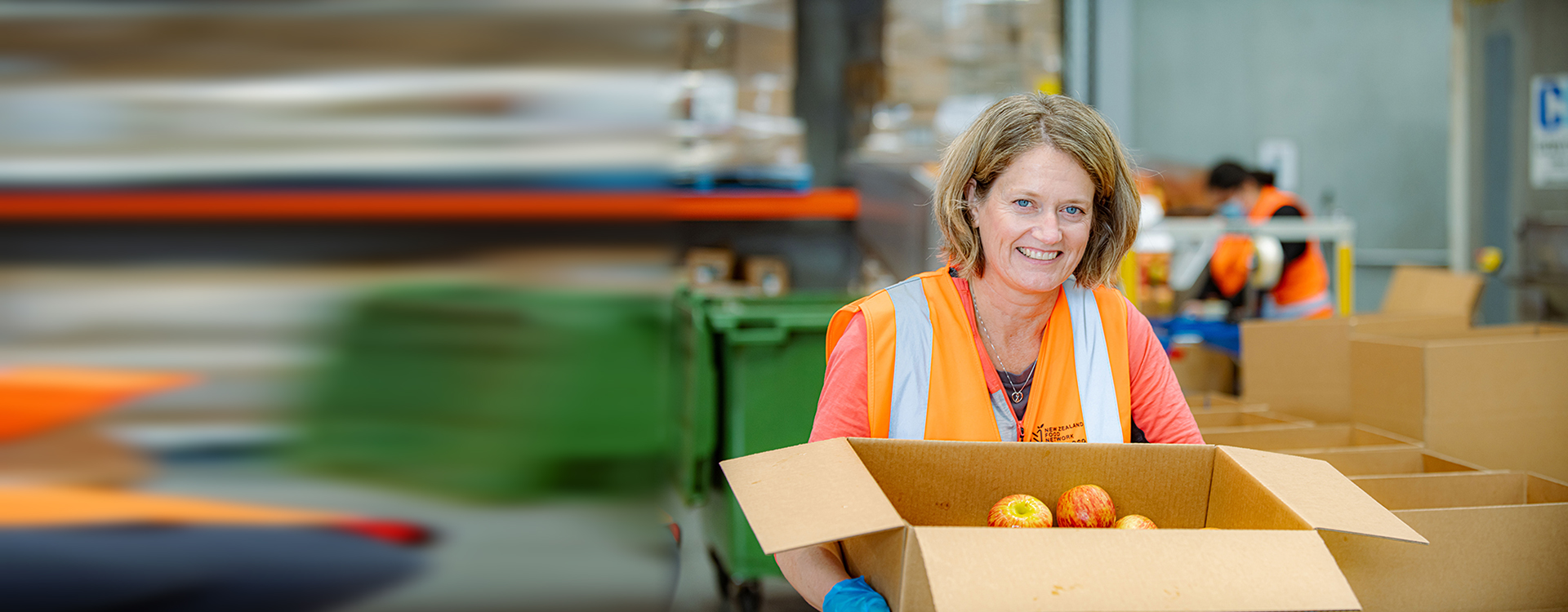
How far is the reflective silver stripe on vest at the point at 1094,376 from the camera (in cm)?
101

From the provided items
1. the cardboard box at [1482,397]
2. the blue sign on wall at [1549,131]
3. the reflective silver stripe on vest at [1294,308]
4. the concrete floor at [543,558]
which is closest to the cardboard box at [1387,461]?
the cardboard box at [1482,397]

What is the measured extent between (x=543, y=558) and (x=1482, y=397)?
3.58 m

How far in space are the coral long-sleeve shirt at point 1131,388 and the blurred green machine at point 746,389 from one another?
1078 millimetres

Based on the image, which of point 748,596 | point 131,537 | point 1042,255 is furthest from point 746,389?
point 131,537

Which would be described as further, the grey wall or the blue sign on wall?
the grey wall

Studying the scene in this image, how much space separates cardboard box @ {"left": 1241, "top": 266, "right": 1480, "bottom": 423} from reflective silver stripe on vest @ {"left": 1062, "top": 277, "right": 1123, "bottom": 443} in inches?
32.6

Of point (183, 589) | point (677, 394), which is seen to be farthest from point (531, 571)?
point (183, 589)

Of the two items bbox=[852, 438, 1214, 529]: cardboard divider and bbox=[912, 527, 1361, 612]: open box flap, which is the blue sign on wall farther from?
bbox=[912, 527, 1361, 612]: open box flap

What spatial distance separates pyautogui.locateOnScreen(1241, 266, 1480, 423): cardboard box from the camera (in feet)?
5.30

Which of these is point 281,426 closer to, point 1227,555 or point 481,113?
point 481,113

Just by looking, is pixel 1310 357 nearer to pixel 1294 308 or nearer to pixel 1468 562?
pixel 1468 562

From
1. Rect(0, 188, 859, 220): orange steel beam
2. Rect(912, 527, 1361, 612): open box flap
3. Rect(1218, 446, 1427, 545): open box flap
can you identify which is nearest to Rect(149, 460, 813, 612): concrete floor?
Rect(0, 188, 859, 220): orange steel beam

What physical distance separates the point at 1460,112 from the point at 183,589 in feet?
22.5

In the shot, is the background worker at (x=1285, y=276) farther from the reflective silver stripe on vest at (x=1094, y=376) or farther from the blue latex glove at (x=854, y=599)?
the blue latex glove at (x=854, y=599)
